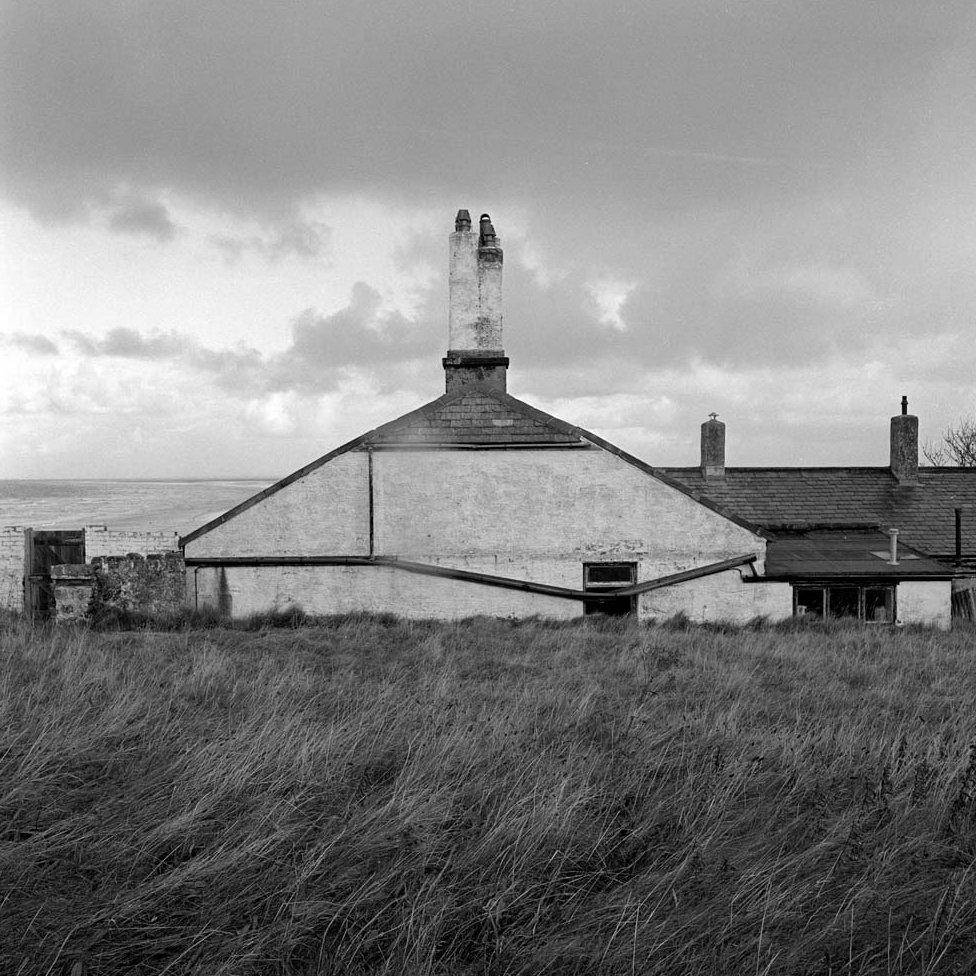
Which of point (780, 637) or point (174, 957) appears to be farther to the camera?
point (780, 637)

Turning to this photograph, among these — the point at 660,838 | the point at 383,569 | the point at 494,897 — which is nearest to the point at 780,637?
the point at 383,569

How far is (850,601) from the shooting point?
1817 cm

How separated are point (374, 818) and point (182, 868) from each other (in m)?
0.86

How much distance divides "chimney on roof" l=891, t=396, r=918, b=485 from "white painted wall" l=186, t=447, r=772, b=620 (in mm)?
12353

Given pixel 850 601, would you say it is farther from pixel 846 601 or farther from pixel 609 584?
pixel 609 584

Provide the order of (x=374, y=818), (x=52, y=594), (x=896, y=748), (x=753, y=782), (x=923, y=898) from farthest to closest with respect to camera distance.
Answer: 1. (x=52, y=594)
2. (x=896, y=748)
3. (x=753, y=782)
4. (x=374, y=818)
5. (x=923, y=898)

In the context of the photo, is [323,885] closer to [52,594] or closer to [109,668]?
[109,668]

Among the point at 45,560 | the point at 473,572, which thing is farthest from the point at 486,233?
the point at 45,560

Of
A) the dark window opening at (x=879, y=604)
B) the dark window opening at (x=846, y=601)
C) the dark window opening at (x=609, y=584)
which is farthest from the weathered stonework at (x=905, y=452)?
the dark window opening at (x=609, y=584)

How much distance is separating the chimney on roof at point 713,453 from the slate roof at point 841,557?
13.3 feet

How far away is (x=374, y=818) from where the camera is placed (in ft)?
12.4

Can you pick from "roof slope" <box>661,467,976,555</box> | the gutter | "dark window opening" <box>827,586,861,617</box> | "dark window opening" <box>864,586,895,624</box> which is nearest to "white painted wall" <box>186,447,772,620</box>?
the gutter

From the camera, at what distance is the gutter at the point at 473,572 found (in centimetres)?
1560

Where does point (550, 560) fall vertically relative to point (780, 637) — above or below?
above
